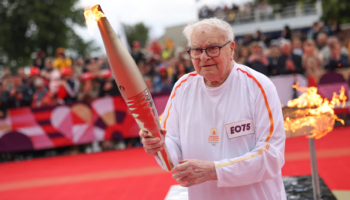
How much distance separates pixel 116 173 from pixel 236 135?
470cm

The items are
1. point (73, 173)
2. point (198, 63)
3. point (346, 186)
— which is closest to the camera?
point (198, 63)

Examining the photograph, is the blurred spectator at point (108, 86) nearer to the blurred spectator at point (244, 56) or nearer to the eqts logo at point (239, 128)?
the blurred spectator at point (244, 56)

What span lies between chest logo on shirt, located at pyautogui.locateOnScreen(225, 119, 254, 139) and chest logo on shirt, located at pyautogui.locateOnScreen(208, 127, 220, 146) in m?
0.09

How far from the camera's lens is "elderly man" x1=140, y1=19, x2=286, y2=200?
2.02m

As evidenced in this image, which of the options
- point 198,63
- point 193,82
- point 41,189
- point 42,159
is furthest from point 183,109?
point 42,159

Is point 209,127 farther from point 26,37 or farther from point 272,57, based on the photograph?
point 26,37

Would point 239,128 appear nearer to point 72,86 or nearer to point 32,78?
point 72,86

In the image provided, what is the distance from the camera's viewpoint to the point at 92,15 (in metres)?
1.83

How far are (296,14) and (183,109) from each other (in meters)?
24.5

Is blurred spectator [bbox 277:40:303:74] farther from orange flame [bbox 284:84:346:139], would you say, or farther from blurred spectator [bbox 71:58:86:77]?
blurred spectator [bbox 71:58:86:77]

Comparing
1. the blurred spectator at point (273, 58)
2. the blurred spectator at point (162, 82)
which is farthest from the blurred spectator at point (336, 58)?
the blurred spectator at point (162, 82)

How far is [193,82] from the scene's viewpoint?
2.41 m

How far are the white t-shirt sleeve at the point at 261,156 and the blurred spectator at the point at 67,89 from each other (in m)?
7.34

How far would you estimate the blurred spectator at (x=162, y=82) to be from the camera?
8578 mm
